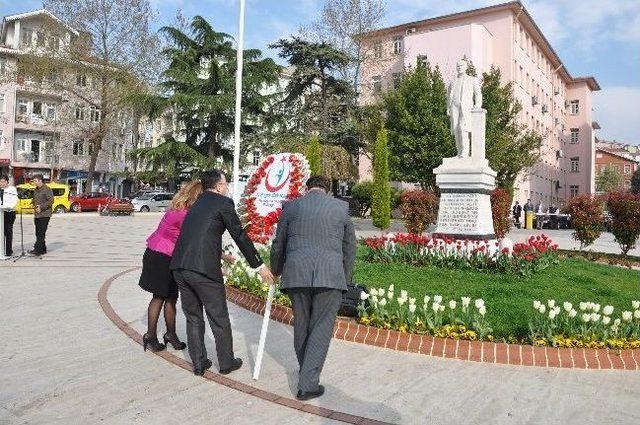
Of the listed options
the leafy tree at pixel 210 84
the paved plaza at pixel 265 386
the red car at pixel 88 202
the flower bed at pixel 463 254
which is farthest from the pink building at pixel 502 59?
the paved plaza at pixel 265 386

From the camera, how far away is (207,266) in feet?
15.5

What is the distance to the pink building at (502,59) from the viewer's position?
41312mm

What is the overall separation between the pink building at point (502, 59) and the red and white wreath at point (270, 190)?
25159 mm

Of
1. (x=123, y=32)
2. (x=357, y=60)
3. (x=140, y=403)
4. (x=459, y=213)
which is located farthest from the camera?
(x=123, y=32)

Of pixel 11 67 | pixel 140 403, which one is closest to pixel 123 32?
pixel 11 67

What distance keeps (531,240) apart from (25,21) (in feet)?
171

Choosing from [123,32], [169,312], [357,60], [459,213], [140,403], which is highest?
[123,32]

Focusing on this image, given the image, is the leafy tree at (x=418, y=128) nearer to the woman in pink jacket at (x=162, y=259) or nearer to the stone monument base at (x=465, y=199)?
the stone monument base at (x=465, y=199)

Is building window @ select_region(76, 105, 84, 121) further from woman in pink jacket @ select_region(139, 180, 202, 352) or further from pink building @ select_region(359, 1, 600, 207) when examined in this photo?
woman in pink jacket @ select_region(139, 180, 202, 352)

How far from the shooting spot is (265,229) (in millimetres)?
10344

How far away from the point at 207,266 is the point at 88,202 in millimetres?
38384

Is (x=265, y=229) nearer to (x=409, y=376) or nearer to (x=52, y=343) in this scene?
(x=52, y=343)

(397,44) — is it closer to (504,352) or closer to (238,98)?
(238,98)

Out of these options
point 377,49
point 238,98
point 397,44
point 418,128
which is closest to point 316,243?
point 238,98
